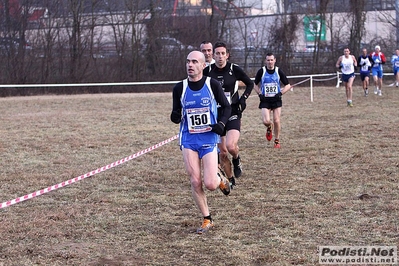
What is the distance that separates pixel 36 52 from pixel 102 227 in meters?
31.5

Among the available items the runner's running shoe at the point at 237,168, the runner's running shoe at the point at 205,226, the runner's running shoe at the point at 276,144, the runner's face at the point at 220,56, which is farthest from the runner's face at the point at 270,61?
the runner's running shoe at the point at 205,226

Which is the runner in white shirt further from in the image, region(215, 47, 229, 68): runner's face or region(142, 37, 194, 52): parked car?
region(142, 37, 194, 52): parked car

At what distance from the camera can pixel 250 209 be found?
830cm

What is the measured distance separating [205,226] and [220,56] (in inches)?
132

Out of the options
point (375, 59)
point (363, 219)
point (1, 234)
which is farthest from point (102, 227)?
point (375, 59)

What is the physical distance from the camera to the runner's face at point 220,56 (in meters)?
9.84

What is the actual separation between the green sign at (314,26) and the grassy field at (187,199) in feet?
78.9

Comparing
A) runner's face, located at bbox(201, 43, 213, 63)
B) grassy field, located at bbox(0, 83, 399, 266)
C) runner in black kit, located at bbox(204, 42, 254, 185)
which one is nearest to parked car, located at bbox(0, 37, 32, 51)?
grassy field, located at bbox(0, 83, 399, 266)

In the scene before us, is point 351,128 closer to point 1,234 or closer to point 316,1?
point 1,234

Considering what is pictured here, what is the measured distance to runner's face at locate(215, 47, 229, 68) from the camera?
984 centimetres

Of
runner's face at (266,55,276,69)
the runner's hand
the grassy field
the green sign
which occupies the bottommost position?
the grassy field

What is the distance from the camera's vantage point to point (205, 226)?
23.9 feet

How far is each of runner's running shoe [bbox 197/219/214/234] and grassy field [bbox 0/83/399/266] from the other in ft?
0.34

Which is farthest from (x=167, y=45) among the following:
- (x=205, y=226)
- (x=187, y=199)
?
(x=205, y=226)
